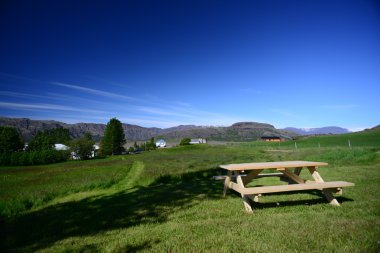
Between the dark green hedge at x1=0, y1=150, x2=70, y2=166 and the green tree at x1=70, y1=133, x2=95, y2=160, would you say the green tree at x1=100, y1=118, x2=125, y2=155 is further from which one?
the dark green hedge at x1=0, y1=150, x2=70, y2=166

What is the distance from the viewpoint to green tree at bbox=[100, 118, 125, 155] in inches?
3388

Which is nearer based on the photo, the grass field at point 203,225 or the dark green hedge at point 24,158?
the grass field at point 203,225

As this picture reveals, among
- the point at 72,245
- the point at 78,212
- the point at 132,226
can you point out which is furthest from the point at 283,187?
the point at 78,212

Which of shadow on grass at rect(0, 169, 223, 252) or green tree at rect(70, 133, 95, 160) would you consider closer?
shadow on grass at rect(0, 169, 223, 252)

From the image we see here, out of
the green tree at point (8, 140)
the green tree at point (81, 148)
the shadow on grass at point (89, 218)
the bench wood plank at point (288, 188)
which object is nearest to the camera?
the shadow on grass at point (89, 218)

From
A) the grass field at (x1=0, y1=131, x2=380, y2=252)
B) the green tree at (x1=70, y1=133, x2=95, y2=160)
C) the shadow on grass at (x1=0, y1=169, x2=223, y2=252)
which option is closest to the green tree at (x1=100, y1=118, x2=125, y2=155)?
the green tree at (x1=70, y1=133, x2=95, y2=160)

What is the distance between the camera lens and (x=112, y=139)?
86562 mm

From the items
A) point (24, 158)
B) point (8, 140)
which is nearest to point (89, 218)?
point (24, 158)

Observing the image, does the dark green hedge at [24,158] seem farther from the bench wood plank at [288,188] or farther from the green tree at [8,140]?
the bench wood plank at [288,188]

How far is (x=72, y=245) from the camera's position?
4406mm

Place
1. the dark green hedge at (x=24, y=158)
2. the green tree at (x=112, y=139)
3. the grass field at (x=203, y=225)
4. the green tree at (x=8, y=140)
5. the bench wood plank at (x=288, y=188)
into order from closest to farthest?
the grass field at (x=203, y=225)
the bench wood plank at (x=288, y=188)
the dark green hedge at (x=24, y=158)
the green tree at (x=8, y=140)
the green tree at (x=112, y=139)

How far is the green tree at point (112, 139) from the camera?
86.1 m

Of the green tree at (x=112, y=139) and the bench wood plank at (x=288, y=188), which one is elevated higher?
the green tree at (x=112, y=139)

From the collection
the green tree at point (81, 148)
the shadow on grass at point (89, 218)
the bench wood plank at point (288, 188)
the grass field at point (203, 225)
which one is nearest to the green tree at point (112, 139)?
the green tree at point (81, 148)
